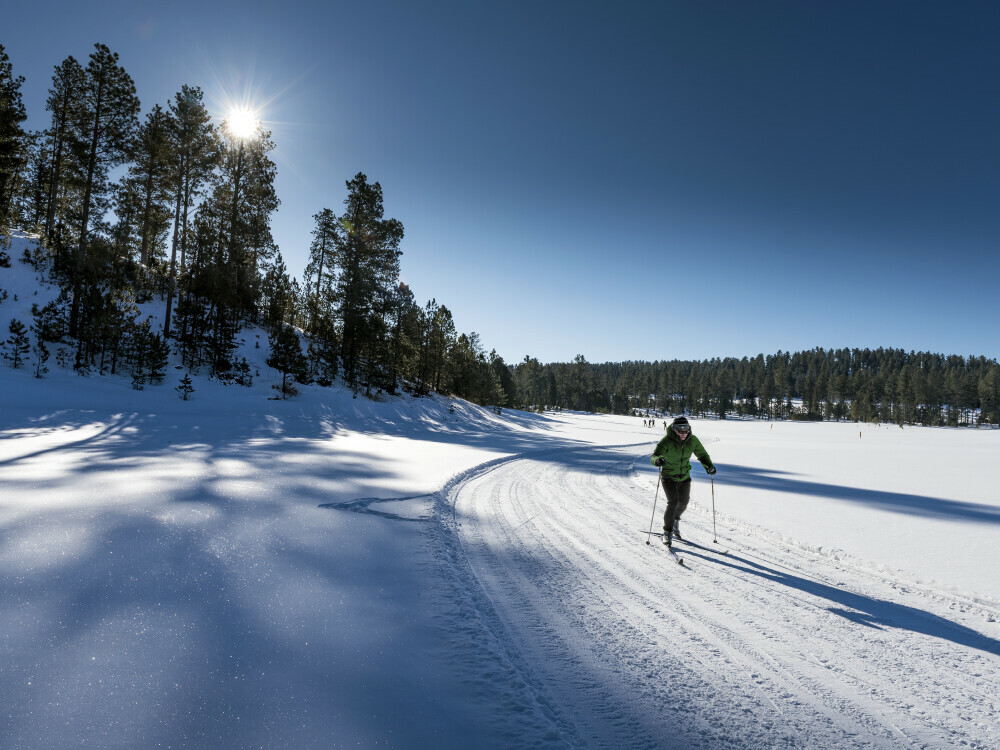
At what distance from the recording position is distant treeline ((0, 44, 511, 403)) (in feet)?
65.4

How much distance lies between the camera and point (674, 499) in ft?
21.4

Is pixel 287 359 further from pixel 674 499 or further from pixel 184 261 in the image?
pixel 674 499

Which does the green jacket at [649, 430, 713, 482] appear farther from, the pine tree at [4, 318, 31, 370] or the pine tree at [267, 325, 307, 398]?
the pine tree at [4, 318, 31, 370]

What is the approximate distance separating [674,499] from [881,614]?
2.51 m

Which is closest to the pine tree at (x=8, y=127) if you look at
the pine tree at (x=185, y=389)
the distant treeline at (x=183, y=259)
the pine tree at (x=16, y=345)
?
the distant treeline at (x=183, y=259)

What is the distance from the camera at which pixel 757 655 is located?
3654 mm

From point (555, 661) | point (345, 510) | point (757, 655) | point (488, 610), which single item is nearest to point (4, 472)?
point (345, 510)

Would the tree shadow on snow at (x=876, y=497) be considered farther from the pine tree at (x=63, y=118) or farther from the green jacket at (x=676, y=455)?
the pine tree at (x=63, y=118)

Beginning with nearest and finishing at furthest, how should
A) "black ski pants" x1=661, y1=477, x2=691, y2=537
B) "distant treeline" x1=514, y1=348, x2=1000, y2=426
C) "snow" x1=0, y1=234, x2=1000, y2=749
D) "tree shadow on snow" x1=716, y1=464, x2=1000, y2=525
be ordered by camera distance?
"snow" x1=0, y1=234, x2=1000, y2=749 < "black ski pants" x1=661, y1=477, x2=691, y2=537 < "tree shadow on snow" x1=716, y1=464, x2=1000, y2=525 < "distant treeline" x1=514, y1=348, x2=1000, y2=426

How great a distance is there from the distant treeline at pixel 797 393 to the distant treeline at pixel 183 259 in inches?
2255

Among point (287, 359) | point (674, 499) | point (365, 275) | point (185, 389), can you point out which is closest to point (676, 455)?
point (674, 499)

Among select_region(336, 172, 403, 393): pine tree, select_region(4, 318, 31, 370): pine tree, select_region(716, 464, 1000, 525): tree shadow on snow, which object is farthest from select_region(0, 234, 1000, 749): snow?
select_region(336, 172, 403, 393): pine tree

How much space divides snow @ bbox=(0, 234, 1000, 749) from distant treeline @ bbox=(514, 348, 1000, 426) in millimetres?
78323

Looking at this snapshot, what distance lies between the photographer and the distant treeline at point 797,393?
339 ft
